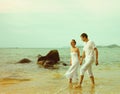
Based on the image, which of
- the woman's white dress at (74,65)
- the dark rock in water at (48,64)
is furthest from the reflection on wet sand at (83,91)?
the dark rock in water at (48,64)

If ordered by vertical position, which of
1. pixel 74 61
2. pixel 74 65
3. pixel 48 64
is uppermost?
pixel 74 61

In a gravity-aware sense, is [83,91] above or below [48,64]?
above

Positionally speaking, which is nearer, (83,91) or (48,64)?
(83,91)

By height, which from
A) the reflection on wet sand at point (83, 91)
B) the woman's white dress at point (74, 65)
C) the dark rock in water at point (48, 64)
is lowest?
the dark rock in water at point (48, 64)

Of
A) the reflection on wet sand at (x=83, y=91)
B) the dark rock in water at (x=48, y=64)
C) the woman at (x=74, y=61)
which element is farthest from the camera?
the dark rock in water at (x=48, y=64)

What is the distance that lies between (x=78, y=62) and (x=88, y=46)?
5.73ft

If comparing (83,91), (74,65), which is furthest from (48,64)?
(83,91)

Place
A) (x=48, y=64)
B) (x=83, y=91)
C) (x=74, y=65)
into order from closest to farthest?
1. (x=83, y=91)
2. (x=74, y=65)
3. (x=48, y=64)

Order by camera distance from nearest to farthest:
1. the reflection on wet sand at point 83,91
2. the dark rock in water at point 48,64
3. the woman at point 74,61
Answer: the reflection on wet sand at point 83,91, the woman at point 74,61, the dark rock in water at point 48,64

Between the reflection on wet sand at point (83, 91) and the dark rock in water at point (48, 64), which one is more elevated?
the reflection on wet sand at point (83, 91)

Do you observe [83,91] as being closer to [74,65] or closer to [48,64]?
[74,65]

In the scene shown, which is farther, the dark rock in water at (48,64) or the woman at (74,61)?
the dark rock in water at (48,64)

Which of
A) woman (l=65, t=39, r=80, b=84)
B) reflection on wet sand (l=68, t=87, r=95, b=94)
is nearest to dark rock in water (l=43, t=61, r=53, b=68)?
woman (l=65, t=39, r=80, b=84)

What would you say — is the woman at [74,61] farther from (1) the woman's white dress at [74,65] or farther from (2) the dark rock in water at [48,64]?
(2) the dark rock in water at [48,64]
